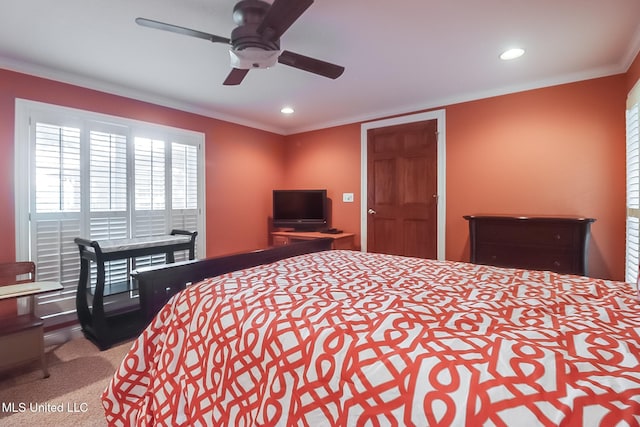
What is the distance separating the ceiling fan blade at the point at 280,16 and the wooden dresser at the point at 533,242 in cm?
227

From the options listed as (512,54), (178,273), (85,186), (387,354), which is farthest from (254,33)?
(85,186)

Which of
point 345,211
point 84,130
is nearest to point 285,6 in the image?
point 84,130

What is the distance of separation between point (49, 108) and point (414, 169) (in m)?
3.70

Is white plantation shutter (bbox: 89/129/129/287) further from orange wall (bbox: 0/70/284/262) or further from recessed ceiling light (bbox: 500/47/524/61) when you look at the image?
recessed ceiling light (bbox: 500/47/524/61)

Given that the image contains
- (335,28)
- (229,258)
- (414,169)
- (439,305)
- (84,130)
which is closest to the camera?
(439,305)

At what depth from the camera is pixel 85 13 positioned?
1.84 metres

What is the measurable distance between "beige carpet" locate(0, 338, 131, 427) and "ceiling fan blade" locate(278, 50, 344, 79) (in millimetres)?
2306

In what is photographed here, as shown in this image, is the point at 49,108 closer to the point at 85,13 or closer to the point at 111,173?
the point at 111,173

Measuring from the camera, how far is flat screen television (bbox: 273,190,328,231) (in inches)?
171

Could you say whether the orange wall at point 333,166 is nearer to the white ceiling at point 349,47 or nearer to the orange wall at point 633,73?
the white ceiling at point 349,47

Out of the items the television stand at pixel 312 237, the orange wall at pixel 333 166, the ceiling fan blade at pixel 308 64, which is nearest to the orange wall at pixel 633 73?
the ceiling fan blade at pixel 308 64

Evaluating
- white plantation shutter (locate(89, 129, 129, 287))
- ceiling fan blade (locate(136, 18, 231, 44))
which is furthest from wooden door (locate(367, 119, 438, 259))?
white plantation shutter (locate(89, 129, 129, 287))

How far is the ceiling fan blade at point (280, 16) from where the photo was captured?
4.38 feet

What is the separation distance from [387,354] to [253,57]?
1.67m
